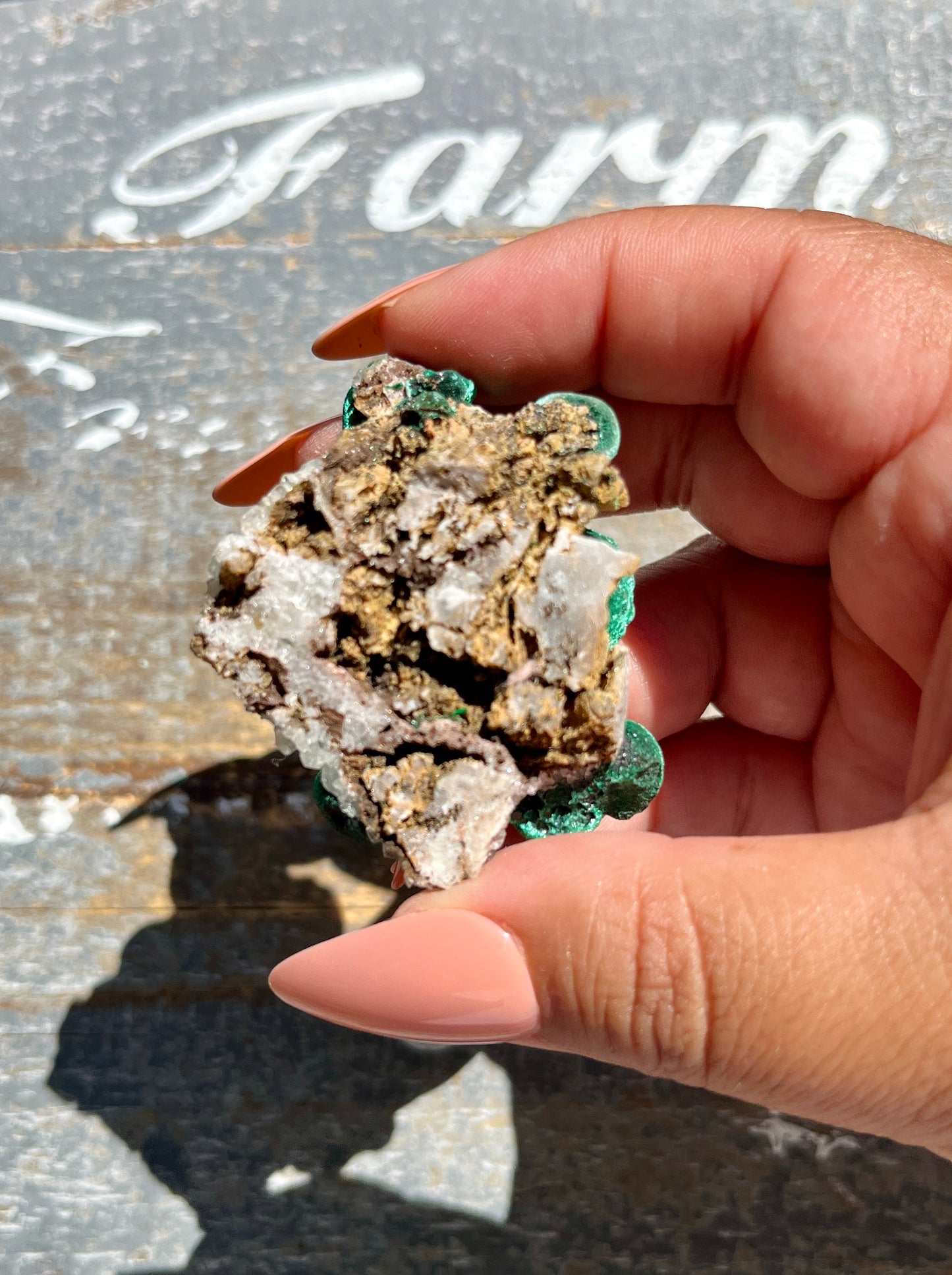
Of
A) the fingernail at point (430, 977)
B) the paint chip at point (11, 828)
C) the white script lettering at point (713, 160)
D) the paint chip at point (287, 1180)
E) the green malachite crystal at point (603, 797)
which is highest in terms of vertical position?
the white script lettering at point (713, 160)

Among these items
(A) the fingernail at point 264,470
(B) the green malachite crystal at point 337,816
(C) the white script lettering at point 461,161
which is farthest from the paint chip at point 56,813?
(C) the white script lettering at point 461,161

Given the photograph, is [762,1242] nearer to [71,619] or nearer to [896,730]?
[896,730]

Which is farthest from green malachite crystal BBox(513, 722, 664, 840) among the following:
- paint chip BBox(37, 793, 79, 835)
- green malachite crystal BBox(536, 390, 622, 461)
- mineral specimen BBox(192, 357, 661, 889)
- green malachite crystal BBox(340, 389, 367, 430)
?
paint chip BBox(37, 793, 79, 835)

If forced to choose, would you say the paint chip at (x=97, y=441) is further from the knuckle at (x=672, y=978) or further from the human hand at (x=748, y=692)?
the knuckle at (x=672, y=978)

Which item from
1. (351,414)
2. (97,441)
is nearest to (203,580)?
(97,441)

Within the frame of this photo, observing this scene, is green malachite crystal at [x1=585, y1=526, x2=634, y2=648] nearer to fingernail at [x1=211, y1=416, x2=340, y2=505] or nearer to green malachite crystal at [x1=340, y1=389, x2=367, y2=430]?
green malachite crystal at [x1=340, y1=389, x2=367, y2=430]

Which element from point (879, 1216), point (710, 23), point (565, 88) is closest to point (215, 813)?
point (879, 1216)
